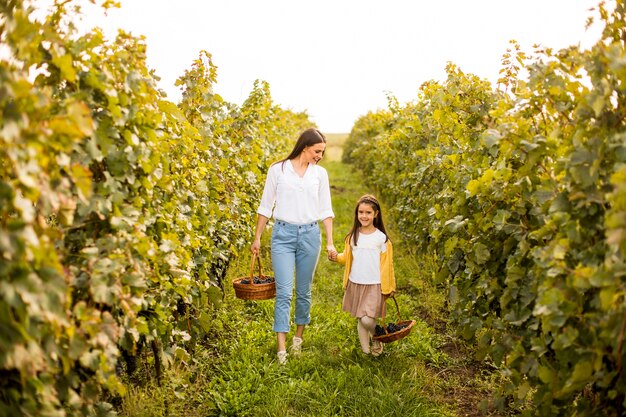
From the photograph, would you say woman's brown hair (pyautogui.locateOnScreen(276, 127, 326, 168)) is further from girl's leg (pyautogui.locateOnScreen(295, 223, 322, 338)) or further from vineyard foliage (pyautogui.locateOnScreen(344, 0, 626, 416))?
vineyard foliage (pyautogui.locateOnScreen(344, 0, 626, 416))

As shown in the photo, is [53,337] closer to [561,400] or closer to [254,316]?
[561,400]

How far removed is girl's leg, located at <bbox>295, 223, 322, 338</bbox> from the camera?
4.57 meters

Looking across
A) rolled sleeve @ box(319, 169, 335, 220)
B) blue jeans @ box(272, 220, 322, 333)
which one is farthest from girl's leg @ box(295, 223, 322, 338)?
rolled sleeve @ box(319, 169, 335, 220)

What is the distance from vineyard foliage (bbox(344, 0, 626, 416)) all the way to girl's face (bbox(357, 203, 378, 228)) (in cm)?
67

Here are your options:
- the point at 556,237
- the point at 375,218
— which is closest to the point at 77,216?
the point at 556,237

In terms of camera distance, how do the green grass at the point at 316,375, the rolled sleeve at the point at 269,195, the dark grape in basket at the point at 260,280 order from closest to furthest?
1. the green grass at the point at 316,375
2. the rolled sleeve at the point at 269,195
3. the dark grape in basket at the point at 260,280

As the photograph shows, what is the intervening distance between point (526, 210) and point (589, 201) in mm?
935

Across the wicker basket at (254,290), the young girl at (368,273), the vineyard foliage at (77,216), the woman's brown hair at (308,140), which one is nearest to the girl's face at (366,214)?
the young girl at (368,273)

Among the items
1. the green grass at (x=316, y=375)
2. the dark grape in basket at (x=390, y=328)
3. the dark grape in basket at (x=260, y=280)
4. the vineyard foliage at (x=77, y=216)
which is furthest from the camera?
the dark grape in basket at (x=260, y=280)

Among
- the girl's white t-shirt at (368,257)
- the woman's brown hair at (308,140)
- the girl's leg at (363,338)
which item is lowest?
the girl's leg at (363,338)

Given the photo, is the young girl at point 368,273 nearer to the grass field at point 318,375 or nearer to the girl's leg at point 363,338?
the girl's leg at point 363,338

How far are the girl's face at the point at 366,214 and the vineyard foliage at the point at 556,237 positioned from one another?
0.67 metres

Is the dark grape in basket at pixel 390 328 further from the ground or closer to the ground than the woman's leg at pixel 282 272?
closer to the ground

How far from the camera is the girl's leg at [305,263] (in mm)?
4566
